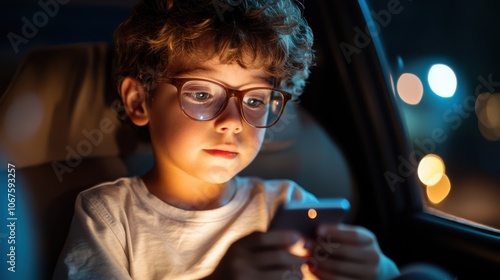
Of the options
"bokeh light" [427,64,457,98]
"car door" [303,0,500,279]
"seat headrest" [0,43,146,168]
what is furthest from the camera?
"bokeh light" [427,64,457,98]

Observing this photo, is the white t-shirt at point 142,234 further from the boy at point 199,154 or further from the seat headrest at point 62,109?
the seat headrest at point 62,109

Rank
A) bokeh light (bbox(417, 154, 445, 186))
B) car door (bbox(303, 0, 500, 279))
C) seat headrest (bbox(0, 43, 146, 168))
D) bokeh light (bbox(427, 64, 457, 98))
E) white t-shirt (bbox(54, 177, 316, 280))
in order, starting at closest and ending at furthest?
white t-shirt (bbox(54, 177, 316, 280)), seat headrest (bbox(0, 43, 146, 168)), car door (bbox(303, 0, 500, 279)), bokeh light (bbox(417, 154, 445, 186)), bokeh light (bbox(427, 64, 457, 98))

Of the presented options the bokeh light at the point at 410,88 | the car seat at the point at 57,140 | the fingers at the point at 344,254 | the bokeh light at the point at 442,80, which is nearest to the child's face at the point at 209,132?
the car seat at the point at 57,140

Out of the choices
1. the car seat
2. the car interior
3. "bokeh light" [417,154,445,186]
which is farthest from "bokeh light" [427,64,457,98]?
the car seat

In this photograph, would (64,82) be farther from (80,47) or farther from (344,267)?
(344,267)

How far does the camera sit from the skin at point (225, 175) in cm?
101

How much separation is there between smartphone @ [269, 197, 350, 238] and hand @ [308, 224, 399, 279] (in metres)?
0.01

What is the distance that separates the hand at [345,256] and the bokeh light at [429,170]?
A: 334 millimetres

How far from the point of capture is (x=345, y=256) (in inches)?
43.4

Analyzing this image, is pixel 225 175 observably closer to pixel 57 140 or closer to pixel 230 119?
pixel 230 119

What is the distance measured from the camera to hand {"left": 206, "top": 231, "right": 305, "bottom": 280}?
1032mm

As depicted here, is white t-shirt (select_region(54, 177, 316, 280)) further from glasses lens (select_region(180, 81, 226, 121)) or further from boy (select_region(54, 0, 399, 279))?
glasses lens (select_region(180, 81, 226, 121))

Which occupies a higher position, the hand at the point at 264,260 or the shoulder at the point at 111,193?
the shoulder at the point at 111,193

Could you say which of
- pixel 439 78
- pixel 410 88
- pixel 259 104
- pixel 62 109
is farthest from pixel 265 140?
pixel 439 78
